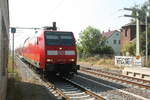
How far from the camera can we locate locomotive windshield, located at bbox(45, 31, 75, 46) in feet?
54.2

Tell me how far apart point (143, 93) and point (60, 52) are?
5.77 metres

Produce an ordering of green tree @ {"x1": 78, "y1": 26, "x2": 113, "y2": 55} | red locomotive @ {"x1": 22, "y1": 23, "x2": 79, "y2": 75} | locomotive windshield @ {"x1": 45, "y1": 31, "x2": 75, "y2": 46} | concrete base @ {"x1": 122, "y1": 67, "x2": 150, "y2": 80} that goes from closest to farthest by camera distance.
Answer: red locomotive @ {"x1": 22, "y1": 23, "x2": 79, "y2": 75}
locomotive windshield @ {"x1": 45, "y1": 31, "x2": 75, "y2": 46}
concrete base @ {"x1": 122, "y1": 67, "x2": 150, "y2": 80}
green tree @ {"x1": 78, "y1": 26, "x2": 113, "y2": 55}

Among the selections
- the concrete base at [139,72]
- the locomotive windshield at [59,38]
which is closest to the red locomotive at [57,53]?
the locomotive windshield at [59,38]

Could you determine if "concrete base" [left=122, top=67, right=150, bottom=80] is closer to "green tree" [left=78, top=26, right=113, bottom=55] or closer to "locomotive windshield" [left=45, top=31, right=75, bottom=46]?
"locomotive windshield" [left=45, top=31, right=75, bottom=46]

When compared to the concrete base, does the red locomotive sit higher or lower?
higher

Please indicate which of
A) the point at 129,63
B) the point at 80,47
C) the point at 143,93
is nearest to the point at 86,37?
the point at 80,47

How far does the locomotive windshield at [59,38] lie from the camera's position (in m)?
16.5

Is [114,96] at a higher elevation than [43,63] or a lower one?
lower

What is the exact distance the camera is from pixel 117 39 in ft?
267

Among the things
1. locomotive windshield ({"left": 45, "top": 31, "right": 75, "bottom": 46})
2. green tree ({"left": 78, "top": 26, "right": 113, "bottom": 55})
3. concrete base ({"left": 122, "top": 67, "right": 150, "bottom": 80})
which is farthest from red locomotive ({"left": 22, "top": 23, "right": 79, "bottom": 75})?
green tree ({"left": 78, "top": 26, "right": 113, "bottom": 55})

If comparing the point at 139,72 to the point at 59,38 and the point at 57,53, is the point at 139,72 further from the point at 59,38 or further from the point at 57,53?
the point at 57,53

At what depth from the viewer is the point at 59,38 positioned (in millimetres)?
16812

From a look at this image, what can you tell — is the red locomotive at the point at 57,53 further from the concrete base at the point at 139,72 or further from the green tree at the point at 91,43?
the green tree at the point at 91,43

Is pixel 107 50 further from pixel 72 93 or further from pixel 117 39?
pixel 72 93
